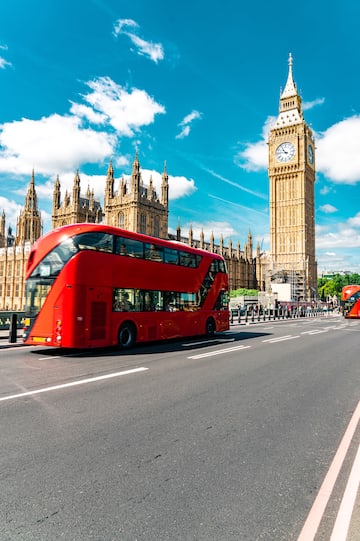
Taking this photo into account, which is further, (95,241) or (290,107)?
(290,107)

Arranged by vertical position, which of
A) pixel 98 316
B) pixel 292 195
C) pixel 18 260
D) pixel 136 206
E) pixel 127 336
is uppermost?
pixel 292 195

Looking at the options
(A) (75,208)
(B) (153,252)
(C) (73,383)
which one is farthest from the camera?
(A) (75,208)

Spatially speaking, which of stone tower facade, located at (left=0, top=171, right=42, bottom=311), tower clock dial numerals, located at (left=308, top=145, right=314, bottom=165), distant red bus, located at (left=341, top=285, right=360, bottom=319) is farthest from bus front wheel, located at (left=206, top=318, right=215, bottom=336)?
tower clock dial numerals, located at (left=308, top=145, right=314, bottom=165)

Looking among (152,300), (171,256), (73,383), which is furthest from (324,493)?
(171,256)

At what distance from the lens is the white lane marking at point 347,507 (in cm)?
268

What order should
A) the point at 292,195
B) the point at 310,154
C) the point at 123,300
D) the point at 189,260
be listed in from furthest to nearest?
the point at 310,154, the point at 292,195, the point at 189,260, the point at 123,300

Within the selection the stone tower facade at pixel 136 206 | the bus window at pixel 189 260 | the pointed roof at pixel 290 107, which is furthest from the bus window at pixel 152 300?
the pointed roof at pixel 290 107

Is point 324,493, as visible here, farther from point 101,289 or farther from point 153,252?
point 153,252

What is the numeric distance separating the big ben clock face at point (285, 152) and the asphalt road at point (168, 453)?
9221 centimetres

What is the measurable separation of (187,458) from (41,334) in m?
8.55

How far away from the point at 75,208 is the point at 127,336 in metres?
61.3

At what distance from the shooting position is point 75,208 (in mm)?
70000

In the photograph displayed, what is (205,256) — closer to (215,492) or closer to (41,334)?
(41,334)

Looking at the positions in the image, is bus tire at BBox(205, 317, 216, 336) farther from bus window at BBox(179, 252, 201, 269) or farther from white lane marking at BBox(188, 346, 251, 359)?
white lane marking at BBox(188, 346, 251, 359)
